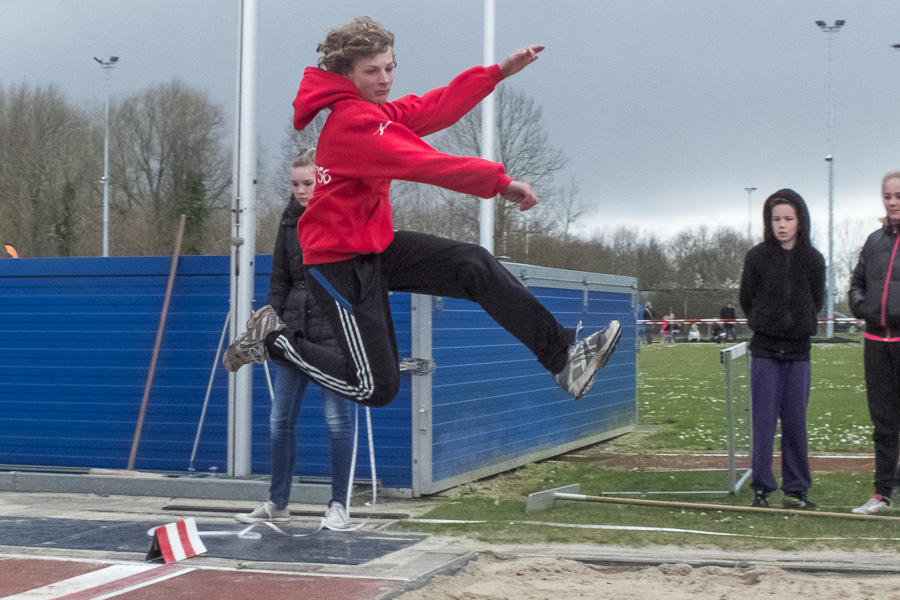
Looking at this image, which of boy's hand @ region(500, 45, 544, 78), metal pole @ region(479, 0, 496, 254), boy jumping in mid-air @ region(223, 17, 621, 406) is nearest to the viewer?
boy jumping in mid-air @ region(223, 17, 621, 406)

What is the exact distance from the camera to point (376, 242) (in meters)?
3.96

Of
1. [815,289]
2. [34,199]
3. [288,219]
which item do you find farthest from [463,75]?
[34,199]

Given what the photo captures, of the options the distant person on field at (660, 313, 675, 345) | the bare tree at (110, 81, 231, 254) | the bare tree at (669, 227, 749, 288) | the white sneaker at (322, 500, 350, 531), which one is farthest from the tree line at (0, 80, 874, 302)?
the bare tree at (669, 227, 749, 288)

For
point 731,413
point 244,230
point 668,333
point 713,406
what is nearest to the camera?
point 731,413

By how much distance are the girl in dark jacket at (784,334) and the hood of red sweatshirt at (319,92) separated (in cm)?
333

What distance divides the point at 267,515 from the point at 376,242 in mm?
2312

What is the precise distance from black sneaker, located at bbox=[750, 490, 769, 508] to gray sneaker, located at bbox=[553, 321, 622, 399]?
2.48 m

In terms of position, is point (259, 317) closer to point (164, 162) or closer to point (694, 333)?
point (164, 162)

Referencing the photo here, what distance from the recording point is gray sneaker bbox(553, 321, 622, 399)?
3982 mm

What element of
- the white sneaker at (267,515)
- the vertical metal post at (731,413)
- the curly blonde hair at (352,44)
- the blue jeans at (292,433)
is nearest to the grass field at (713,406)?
the vertical metal post at (731,413)

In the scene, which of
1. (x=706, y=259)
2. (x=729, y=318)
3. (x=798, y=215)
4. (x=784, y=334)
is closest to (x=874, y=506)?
(x=784, y=334)

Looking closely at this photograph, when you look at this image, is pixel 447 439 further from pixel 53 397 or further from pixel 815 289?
pixel 53 397

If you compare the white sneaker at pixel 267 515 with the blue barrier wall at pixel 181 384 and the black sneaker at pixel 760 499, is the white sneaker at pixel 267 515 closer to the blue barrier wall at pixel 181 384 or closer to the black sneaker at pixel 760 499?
the blue barrier wall at pixel 181 384

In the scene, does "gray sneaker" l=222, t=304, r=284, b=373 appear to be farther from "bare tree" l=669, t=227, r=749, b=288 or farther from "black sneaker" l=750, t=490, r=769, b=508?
"bare tree" l=669, t=227, r=749, b=288
